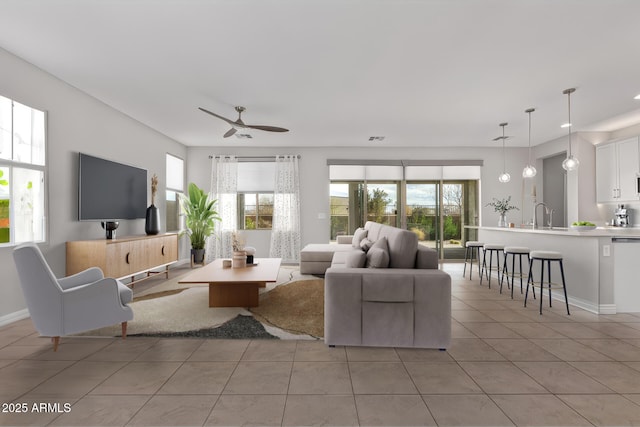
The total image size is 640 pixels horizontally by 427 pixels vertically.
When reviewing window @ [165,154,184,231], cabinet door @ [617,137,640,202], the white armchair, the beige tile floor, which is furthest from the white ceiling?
the beige tile floor

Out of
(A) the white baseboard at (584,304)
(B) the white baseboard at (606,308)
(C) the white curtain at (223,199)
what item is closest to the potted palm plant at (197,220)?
(C) the white curtain at (223,199)

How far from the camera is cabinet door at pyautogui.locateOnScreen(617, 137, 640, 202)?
532 cm

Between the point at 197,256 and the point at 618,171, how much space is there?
8.06 meters

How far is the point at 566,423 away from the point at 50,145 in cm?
523

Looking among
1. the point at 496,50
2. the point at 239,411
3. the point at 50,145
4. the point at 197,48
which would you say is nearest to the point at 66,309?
the point at 239,411

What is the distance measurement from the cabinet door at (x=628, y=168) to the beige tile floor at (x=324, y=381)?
11.5ft

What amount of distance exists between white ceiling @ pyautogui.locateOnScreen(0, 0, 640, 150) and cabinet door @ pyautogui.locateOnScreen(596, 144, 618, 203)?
70 centimetres

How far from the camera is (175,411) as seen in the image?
1.82 m

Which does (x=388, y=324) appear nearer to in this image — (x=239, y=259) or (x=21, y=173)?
(x=239, y=259)

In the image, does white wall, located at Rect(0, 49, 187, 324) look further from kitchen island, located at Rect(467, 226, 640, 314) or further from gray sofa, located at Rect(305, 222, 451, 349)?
kitchen island, located at Rect(467, 226, 640, 314)

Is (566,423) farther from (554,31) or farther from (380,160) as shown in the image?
(380,160)

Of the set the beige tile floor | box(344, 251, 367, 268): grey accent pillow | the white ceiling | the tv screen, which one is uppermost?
the white ceiling

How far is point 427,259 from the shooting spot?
2.90 metres

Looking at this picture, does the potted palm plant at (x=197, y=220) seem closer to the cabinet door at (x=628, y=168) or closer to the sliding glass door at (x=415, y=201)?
the sliding glass door at (x=415, y=201)
